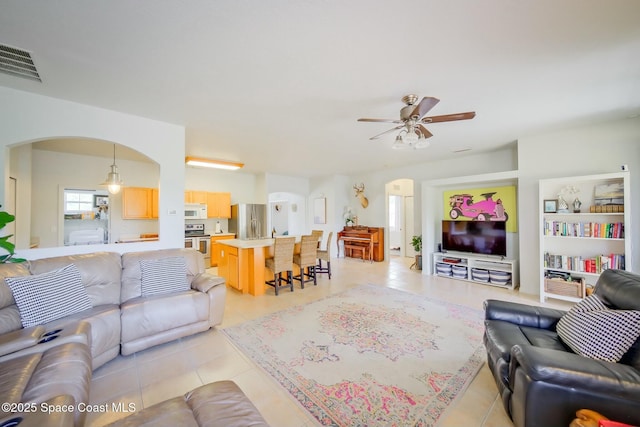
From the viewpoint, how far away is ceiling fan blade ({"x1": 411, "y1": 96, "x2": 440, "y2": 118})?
7.40 feet

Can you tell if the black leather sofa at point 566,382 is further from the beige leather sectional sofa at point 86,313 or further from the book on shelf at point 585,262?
the book on shelf at point 585,262

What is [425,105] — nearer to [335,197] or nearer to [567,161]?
[567,161]

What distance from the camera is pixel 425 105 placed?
2369mm

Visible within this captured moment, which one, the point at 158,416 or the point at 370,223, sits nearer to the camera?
the point at 158,416

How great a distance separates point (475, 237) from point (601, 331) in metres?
3.84

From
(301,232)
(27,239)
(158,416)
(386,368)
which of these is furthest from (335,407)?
(301,232)

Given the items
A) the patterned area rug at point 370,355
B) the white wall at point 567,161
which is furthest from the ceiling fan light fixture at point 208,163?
the white wall at point 567,161

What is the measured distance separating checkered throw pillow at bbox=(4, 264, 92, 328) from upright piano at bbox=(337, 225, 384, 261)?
600 cm

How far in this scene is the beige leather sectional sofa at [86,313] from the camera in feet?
4.48

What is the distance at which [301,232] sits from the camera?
343 inches

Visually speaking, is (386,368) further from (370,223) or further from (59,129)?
(370,223)

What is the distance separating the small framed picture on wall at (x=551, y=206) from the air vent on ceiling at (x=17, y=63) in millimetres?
6440

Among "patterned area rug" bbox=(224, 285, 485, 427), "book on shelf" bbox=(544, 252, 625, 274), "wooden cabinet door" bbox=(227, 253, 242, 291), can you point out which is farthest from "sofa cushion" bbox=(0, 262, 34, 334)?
"book on shelf" bbox=(544, 252, 625, 274)

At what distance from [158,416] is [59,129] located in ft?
11.2
